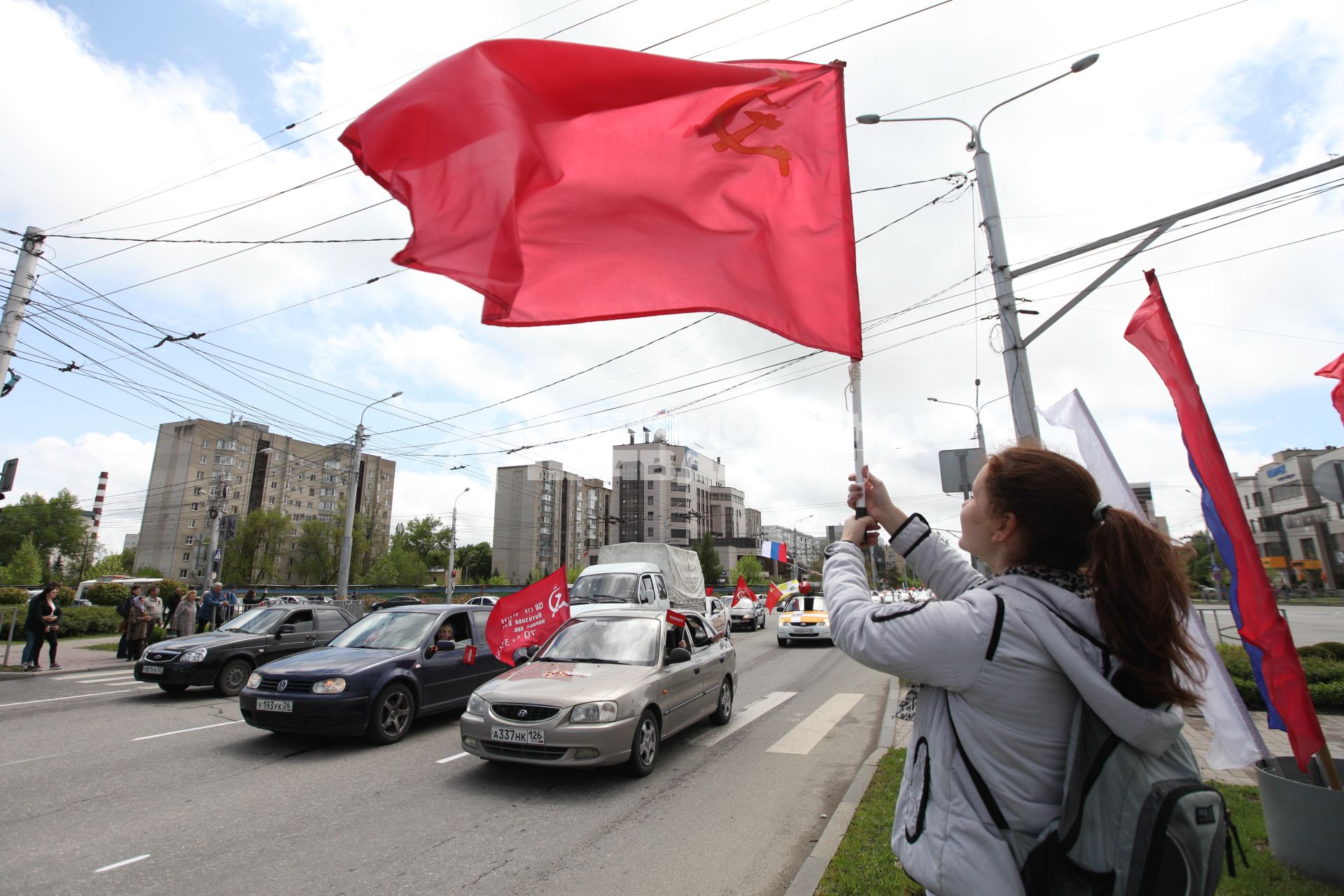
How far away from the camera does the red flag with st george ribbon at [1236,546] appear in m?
3.91

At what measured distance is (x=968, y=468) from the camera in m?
9.05

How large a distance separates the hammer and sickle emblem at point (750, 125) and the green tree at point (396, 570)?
81335 mm

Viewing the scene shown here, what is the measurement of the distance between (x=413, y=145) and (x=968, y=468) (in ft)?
25.6

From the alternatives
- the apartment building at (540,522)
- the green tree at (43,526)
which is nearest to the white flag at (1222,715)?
the apartment building at (540,522)

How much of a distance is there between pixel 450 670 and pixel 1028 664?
9198mm

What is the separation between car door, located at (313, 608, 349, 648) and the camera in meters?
13.3

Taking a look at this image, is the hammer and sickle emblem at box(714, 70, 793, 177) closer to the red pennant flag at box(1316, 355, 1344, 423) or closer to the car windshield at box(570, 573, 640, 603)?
the red pennant flag at box(1316, 355, 1344, 423)

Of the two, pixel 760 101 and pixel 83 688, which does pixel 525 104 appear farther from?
pixel 83 688

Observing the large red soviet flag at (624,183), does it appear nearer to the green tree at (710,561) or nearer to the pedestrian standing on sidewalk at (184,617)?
A: the pedestrian standing on sidewalk at (184,617)

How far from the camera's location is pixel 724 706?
32.2ft

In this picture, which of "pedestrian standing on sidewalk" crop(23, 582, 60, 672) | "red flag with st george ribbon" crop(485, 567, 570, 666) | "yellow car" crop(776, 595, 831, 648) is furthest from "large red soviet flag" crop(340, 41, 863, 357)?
"yellow car" crop(776, 595, 831, 648)

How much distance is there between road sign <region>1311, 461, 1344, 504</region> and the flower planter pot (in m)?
2.64

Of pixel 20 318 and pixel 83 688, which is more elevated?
pixel 20 318

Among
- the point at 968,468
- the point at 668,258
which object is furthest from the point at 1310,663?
the point at 668,258
